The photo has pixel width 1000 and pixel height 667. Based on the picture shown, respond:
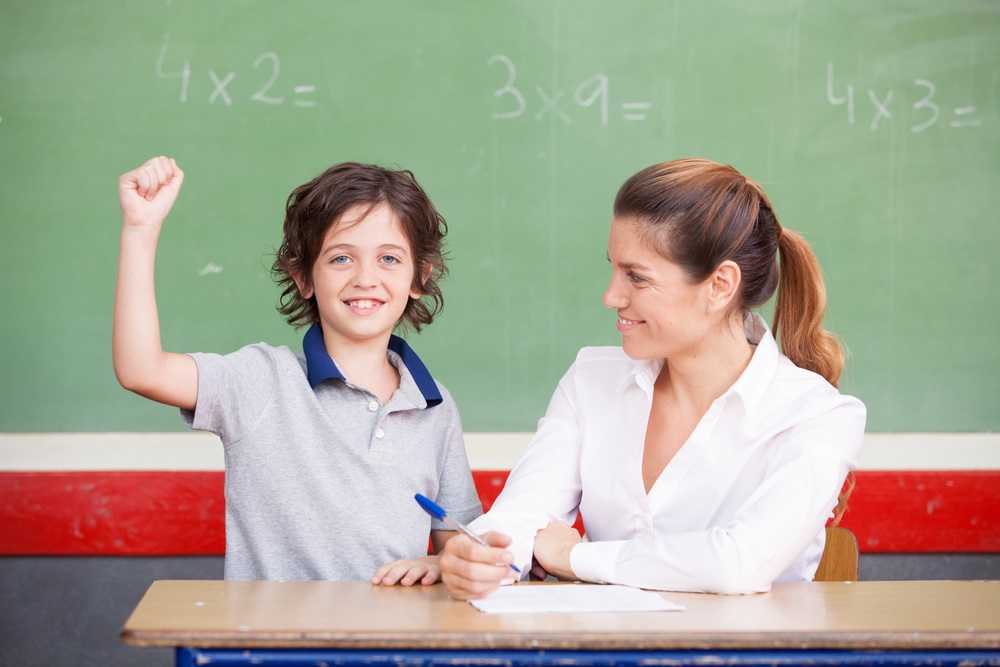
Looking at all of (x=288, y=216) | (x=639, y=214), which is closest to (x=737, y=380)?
(x=639, y=214)

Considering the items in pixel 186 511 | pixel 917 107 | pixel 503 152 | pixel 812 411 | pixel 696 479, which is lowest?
pixel 186 511

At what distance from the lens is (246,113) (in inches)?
109

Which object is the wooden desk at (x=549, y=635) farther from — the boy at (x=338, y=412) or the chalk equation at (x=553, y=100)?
the chalk equation at (x=553, y=100)

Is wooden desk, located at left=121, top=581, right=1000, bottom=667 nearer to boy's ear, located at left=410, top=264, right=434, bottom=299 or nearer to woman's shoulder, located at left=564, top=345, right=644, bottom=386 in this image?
woman's shoulder, located at left=564, top=345, right=644, bottom=386

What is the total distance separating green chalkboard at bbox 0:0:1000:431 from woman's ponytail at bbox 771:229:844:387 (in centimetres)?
80

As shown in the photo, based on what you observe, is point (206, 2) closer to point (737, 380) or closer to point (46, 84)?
point (46, 84)

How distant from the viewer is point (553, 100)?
2.79 meters

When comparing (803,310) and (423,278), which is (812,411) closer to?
(803,310)

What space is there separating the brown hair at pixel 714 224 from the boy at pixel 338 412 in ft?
1.40

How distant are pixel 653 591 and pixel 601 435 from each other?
0.43 m

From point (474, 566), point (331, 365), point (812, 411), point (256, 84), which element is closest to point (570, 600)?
point (474, 566)

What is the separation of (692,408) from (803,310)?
267 mm

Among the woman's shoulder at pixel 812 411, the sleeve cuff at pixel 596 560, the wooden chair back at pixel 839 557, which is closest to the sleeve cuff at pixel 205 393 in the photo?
the sleeve cuff at pixel 596 560

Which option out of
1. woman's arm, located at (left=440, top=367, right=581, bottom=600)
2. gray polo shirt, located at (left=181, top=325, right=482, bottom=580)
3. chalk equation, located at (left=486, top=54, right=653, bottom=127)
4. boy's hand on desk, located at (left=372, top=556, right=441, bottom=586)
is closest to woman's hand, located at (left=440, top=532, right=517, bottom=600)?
woman's arm, located at (left=440, top=367, right=581, bottom=600)
